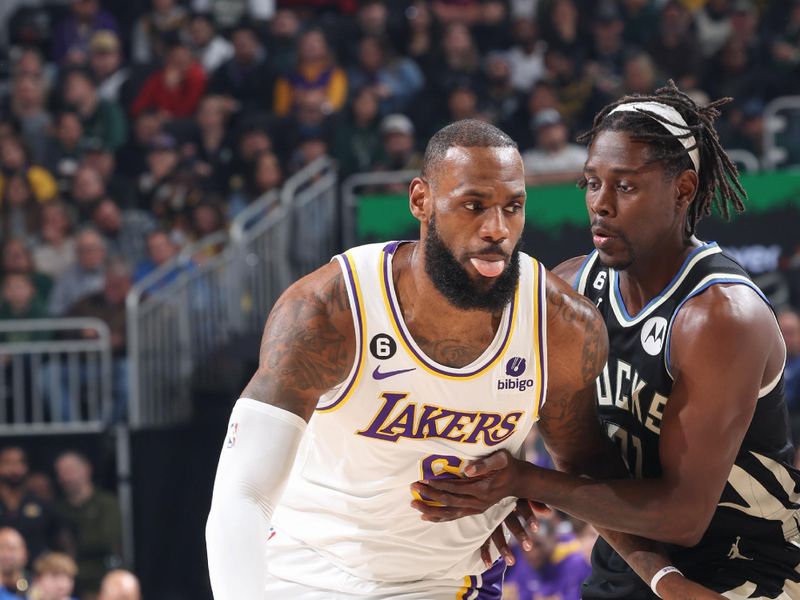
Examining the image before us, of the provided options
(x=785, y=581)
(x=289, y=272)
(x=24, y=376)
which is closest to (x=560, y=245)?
(x=289, y=272)

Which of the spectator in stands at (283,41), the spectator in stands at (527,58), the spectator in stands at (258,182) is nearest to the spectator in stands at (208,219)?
the spectator in stands at (258,182)

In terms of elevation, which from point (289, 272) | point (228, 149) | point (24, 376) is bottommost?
point (24, 376)

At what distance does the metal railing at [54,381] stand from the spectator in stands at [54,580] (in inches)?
53.8

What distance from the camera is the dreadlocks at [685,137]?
3.79 meters

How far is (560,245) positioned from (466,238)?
18.4 feet

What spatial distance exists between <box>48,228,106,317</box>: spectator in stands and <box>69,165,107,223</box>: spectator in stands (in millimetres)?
457

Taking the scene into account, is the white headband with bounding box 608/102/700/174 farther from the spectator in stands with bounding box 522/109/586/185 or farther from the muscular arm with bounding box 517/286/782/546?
the spectator in stands with bounding box 522/109/586/185

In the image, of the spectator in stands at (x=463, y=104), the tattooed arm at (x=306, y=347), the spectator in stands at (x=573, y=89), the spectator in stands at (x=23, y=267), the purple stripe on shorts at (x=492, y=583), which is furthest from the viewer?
the spectator in stands at (x=573, y=89)

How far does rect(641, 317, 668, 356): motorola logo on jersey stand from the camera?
3723 millimetres

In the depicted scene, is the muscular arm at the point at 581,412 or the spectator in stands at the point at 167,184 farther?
the spectator in stands at the point at 167,184

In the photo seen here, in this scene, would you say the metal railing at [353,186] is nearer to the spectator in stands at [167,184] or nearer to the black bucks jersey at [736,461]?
the spectator in stands at [167,184]

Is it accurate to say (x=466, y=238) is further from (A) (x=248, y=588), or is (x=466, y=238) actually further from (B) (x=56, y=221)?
(B) (x=56, y=221)

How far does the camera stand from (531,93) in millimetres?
10758

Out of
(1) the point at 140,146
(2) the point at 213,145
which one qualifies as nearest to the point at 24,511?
(2) the point at 213,145
